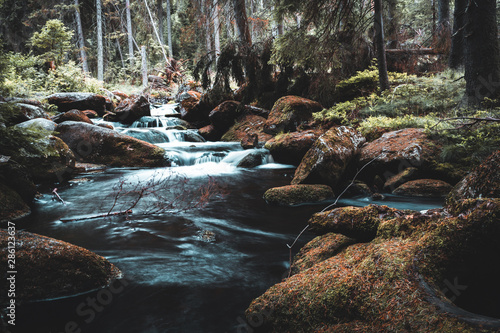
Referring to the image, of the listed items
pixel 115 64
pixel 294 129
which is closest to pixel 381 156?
pixel 294 129

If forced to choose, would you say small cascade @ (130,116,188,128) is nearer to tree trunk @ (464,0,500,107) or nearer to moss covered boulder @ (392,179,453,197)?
moss covered boulder @ (392,179,453,197)

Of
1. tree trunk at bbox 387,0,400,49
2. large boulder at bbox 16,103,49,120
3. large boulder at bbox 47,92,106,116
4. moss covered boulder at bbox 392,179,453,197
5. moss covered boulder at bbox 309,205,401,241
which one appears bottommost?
moss covered boulder at bbox 392,179,453,197

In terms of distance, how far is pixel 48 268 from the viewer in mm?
2846

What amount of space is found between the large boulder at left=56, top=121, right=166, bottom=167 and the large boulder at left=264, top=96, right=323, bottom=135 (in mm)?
4960

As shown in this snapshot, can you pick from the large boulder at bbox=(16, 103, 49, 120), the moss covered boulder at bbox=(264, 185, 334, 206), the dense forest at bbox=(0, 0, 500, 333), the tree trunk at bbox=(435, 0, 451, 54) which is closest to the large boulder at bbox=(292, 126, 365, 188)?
the dense forest at bbox=(0, 0, 500, 333)

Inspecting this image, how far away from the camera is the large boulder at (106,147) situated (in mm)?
10367

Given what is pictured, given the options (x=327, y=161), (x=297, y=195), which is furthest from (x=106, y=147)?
(x=327, y=161)

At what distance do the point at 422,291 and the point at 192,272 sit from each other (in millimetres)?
2731

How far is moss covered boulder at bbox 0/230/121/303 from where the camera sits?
2.73 metres

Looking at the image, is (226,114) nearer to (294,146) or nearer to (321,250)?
(294,146)

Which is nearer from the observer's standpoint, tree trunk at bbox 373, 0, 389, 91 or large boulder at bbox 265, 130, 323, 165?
large boulder at bbox 265, 130, 323, 165

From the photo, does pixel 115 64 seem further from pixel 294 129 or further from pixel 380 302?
pixel 380 302

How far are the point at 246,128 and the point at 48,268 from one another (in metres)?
11.7

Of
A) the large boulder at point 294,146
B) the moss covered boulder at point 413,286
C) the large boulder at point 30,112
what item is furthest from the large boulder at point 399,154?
the large boulder at point 30,112
